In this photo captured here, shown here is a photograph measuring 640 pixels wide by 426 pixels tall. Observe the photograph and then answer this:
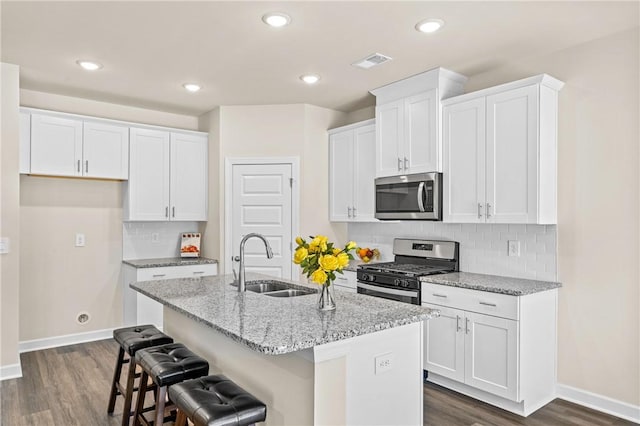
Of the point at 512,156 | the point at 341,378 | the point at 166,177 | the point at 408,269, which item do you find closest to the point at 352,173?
the point at 408,269

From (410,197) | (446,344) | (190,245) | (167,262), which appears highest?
(410,197)

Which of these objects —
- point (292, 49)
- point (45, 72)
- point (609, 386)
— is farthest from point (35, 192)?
point (609, 386)

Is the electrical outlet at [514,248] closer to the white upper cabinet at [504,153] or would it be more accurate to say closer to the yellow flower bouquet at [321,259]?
the white upper cabinet at [504,153]

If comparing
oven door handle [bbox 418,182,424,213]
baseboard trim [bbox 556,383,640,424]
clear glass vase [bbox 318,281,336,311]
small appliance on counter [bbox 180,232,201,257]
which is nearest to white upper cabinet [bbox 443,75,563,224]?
oven door handle [bbox 418,182,424,213]

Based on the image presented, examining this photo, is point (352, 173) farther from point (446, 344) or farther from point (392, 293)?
point (446, 344)

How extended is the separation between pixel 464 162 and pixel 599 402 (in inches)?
78.1

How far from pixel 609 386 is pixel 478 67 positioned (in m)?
2.62

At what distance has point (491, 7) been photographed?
262cm

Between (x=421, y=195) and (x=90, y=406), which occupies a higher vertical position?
(x=421, y=195)

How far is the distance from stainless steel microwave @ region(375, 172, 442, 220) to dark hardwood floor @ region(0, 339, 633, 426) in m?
1.45

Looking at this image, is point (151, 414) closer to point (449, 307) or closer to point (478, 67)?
point (449, 307)

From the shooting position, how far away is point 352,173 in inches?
187

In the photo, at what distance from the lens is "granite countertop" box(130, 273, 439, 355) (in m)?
1.77

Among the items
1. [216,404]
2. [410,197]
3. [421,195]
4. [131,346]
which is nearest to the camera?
[216,404]
